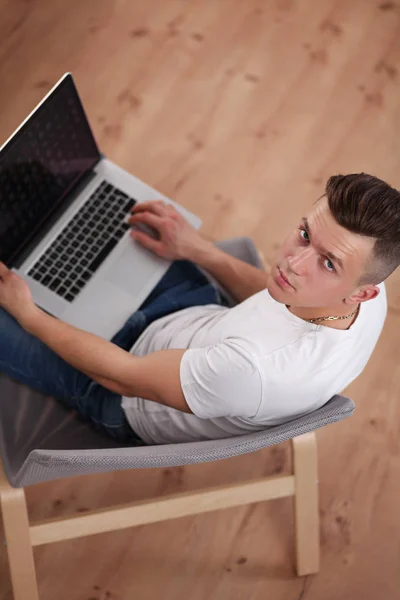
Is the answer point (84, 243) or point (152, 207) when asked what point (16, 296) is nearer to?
point (84, 243)

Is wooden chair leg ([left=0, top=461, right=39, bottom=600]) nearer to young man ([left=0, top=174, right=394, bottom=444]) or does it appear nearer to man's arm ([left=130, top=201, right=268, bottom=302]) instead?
young man ([left=0, top=174, right=394, bottom=444])

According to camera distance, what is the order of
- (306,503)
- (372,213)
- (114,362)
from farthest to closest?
(306,503)
(114,362)
(372,213)

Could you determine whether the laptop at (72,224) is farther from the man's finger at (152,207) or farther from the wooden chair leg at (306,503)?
the wooden chair leg at (306,503)

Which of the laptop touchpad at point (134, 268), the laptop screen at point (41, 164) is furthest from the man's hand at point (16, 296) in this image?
the laptop touchpad at point (134, 268)

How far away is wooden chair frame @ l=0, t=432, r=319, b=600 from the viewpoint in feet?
5.21

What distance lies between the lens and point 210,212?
92.5 inches

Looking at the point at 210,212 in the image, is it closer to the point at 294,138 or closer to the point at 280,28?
the point at 294,138

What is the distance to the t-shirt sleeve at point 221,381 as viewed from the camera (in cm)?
128

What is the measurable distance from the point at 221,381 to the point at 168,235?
0.51 meters

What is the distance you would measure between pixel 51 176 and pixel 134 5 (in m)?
1.23

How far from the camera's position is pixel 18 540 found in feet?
5.26

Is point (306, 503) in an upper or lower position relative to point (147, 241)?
lower

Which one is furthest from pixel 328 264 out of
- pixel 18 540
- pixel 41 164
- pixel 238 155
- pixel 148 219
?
pixel 238 155

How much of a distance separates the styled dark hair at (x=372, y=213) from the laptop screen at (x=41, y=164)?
577 millimetres
